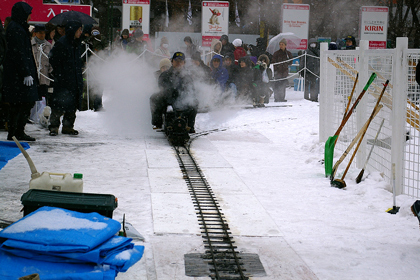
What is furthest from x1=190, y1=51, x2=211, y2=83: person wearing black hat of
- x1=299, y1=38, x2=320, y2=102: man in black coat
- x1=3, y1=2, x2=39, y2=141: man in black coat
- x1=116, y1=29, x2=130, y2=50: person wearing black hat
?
x1=299, y1=38, x2=320, y2=102: man in black coat

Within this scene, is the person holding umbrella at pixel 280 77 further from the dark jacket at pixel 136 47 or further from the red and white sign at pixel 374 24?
the red and white sign at pixel 374 24

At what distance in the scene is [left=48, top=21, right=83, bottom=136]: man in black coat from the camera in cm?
989

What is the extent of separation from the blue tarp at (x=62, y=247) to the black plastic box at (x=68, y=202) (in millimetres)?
291

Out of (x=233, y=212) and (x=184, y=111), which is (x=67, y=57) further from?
(x=233, y=212)

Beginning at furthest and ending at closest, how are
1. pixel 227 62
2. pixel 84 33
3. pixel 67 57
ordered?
1. pixel 227 62
2. pixel 84 33
3. pixel 67 57

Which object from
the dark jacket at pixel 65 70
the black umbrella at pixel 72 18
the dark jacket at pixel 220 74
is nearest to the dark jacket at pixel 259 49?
the dark jacket at pixel 220 74

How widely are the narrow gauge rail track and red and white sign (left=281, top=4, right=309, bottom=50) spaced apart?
52.2 feet

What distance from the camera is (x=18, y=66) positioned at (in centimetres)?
875

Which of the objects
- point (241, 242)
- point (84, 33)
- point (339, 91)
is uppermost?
point (84, 33)

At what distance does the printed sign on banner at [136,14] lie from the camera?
67.1 feet

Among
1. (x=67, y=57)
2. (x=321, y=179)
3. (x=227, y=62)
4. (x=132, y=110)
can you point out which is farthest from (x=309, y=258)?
(x=227, y=62)

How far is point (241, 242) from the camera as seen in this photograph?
15.5 ft

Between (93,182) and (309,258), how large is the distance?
124 inches

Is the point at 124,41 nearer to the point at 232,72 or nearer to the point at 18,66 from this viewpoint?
the point at 232,72
